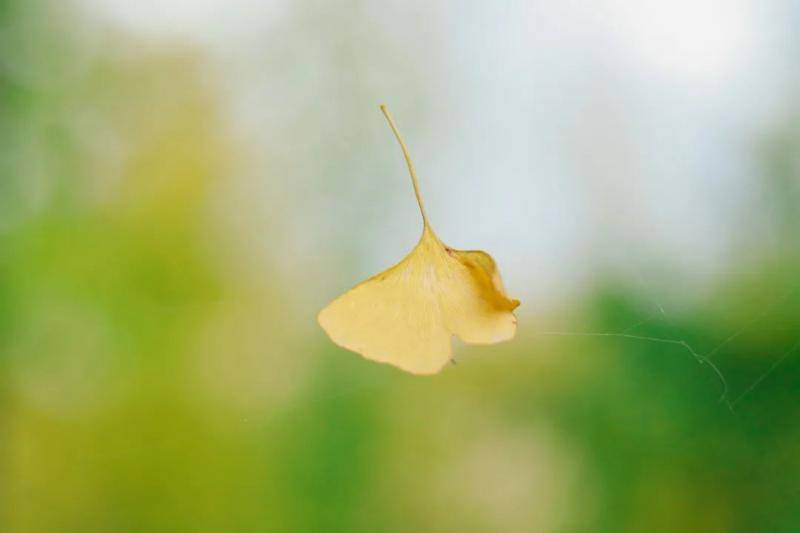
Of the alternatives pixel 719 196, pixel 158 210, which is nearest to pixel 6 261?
pixel 158 210

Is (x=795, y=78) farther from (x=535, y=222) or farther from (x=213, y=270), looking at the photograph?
(x=213, y=270)

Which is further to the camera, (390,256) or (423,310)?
(390,256)

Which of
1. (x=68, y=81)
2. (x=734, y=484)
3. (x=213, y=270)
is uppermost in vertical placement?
(x=68, y=81)
